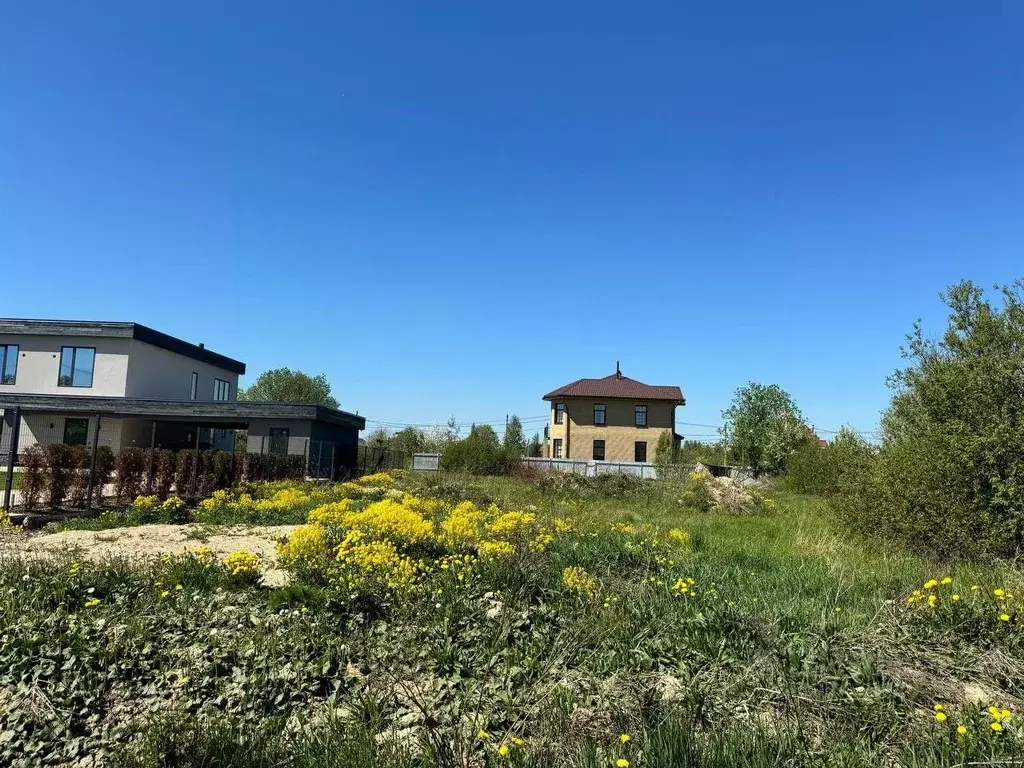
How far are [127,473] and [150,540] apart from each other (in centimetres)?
592

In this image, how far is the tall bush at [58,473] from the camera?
45.5 ft

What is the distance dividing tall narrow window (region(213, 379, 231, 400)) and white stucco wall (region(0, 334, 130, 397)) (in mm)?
7643

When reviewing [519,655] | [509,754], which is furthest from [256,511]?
[509,754]

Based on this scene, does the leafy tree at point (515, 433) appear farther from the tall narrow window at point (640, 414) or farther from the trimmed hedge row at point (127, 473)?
the trimmed hedge row at point (127, 473)

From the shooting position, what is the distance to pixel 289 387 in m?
65.9

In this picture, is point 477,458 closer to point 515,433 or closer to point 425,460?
point 425,460

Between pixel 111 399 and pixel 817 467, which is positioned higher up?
pixel 111 399

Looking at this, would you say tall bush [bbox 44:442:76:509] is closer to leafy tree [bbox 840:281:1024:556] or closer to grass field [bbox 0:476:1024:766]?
grass field [bbox 0:476:1024:766]

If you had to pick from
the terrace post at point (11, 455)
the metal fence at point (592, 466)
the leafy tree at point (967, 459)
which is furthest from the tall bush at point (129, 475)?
the metal fence at point (592, 466)

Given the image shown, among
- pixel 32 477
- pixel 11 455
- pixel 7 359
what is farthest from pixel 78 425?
pixel 11 455

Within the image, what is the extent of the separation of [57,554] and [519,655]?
7163 millimetres

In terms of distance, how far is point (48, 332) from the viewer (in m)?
29.1

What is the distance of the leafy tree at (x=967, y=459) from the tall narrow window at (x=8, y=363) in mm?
33548

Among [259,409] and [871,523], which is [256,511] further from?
[259,409]
